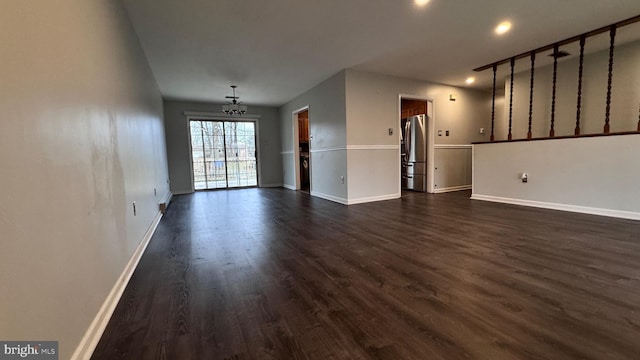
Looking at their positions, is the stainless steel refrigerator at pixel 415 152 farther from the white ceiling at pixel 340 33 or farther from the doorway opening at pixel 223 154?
the doorway opening at pixel 223 154

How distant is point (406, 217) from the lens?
3.77 m


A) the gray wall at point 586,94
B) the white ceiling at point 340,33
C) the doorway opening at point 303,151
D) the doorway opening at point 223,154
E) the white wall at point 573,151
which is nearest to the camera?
the white ceiling at point 340,33

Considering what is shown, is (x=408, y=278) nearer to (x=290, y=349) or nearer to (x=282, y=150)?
(x=290, y=349)

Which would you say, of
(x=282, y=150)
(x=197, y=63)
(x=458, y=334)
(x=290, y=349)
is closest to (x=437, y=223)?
(x=458, y=334)

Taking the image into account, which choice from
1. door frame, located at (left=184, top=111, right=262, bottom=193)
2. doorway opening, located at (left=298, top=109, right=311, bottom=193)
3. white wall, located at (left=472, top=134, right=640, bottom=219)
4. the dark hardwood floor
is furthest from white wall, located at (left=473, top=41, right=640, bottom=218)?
door frame, located at (left=184, top=111, right=262, bottom=193)

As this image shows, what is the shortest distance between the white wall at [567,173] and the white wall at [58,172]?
5.37 meters

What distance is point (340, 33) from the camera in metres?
3.41

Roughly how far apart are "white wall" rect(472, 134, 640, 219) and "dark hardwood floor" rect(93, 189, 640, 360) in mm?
463

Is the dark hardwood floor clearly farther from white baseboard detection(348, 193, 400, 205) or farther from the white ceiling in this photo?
the white ceiling

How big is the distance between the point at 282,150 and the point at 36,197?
7.46 metres

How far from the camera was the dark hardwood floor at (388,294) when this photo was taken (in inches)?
49.2

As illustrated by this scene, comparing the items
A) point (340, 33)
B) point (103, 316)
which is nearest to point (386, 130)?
point (340, 33)

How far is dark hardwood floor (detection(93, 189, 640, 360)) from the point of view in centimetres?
125

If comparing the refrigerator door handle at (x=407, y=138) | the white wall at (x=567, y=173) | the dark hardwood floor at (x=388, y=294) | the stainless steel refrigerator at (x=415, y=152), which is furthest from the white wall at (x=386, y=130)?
the dark hardwood floor at (x=388, y=294)
